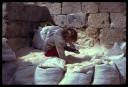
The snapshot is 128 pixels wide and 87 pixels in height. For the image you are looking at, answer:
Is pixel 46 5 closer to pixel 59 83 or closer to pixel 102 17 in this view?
pixel 102 17

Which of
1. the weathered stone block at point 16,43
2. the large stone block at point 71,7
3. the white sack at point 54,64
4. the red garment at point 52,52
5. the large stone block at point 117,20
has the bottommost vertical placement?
the weathered stone block at point 16,43

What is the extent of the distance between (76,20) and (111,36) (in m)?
1.06

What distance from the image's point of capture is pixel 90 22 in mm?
7371

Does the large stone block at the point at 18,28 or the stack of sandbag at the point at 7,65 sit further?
the large stone block at the point at 18,28

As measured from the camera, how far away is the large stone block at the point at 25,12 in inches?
265

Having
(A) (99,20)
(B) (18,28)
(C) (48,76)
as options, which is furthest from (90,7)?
(C) (48,76)

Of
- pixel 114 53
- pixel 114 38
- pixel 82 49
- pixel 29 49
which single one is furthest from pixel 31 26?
pixel 114 53

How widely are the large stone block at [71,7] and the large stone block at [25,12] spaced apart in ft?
1.61

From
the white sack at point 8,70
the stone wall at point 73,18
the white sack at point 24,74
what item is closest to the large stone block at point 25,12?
the stone wall at point 73,18

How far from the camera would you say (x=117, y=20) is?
700 centimetres

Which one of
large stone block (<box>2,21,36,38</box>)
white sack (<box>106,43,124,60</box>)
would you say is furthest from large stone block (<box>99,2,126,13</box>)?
white sack (<box>106,43,124,60</box>)

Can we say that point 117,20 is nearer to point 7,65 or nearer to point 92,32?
point 92,32

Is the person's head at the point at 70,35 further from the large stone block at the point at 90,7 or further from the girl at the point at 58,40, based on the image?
the large stone block at the point at 90,7

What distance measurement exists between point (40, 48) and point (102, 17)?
5.55 ft
